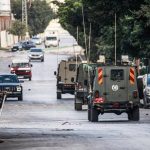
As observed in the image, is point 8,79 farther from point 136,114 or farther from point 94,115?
point 136,114

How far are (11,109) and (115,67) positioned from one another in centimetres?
1327

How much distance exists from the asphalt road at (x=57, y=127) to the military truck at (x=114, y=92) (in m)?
0.51

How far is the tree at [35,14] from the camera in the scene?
6944 inches

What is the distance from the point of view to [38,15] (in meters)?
178

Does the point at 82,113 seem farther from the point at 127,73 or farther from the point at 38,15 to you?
the point at 38,15

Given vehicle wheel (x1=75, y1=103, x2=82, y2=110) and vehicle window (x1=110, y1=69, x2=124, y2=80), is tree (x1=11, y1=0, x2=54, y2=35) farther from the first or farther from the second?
vehicle window (x1=110, y1=69, x2=124, y2=80)

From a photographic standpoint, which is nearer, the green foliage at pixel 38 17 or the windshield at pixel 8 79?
the windshield at pixel 8 79

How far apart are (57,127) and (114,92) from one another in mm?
5228

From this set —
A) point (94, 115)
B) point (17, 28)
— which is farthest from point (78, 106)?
point (17, 28)

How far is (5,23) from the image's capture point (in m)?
160

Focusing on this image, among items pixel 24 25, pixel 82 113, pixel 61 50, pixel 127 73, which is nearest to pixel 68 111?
pixel 82 113

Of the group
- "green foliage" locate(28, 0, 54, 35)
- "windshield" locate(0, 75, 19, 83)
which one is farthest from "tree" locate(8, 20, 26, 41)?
"windshield" locate(0, 75, 19, 83)

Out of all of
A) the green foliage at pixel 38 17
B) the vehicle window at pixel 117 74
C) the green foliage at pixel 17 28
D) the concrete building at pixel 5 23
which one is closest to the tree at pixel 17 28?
the green foliage at pixel 17 28

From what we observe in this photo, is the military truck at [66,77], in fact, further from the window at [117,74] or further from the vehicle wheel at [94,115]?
the vehicle wheel at [94,115]
